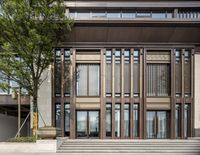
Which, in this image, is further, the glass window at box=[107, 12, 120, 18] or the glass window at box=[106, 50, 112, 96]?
the glass window at box=[107, 12, 120, 18]

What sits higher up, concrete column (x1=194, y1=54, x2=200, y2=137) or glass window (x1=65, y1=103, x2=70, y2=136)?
concrete column (x1=194, y1=54, x2=200, y2=137)

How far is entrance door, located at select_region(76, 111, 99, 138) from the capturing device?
85.6 ft

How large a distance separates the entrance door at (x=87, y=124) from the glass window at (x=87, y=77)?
70.3 inches

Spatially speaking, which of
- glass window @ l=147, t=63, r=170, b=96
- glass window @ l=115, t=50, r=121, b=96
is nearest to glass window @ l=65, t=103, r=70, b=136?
glass window @ l=115, t=50, r=121, b=96

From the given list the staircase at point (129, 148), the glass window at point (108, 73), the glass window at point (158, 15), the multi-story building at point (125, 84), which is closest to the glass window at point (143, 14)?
the glass window at point (158, 15)

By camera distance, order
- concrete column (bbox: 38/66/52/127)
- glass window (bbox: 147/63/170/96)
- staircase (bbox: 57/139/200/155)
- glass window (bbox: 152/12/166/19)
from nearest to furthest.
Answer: staircase (bbox: 57/139/200/155) < concrete column (bbox: 38/66/52/127) < glass window (bbox: 147/63/170/96) < glass window (bbox: 152/12/166/19)

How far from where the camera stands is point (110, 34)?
1014 inches

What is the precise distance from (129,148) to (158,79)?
328 inches

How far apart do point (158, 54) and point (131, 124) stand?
6.06 m

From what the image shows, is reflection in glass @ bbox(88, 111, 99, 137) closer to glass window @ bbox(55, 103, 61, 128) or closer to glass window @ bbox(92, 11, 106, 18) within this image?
glass window @ bbox(55, 103, 61, 128)

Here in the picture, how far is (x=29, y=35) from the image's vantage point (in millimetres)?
20016

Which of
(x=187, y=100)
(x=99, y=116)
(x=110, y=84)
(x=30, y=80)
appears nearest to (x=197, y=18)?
(x=187, y=100)

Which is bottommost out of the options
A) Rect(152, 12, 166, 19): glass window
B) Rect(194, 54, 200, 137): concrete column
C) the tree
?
Rect(194, 54, 200, 137): concrete column

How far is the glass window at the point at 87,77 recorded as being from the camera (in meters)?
26.5
